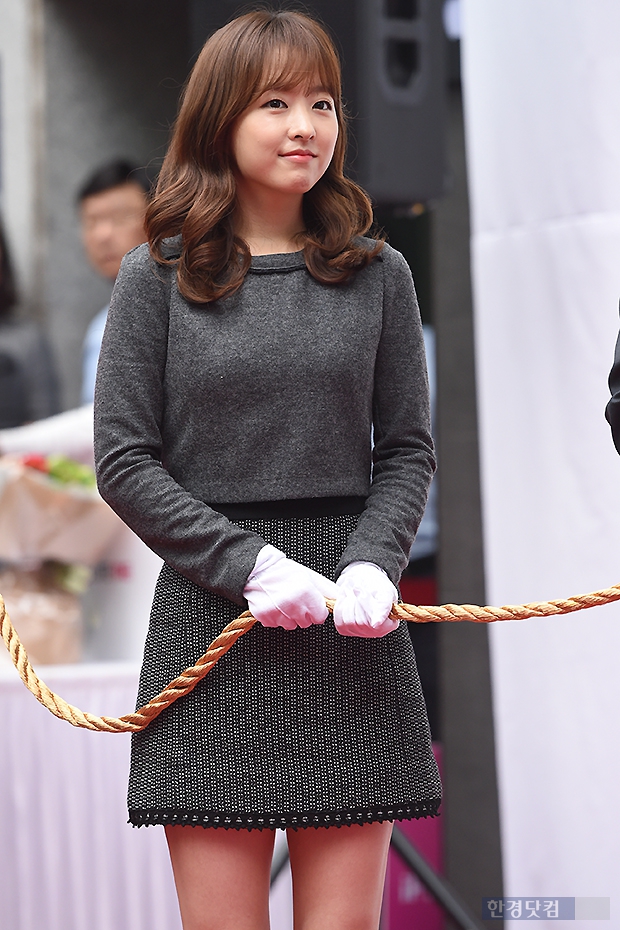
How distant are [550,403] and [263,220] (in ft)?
2.54

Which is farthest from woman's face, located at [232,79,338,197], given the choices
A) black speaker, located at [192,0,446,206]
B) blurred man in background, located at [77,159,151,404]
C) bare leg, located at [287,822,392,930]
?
blurred man in background, located at [77,159,151,404]

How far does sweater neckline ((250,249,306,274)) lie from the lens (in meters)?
1.18

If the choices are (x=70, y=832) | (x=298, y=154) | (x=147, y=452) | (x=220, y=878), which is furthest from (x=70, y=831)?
(x=298, y=154)

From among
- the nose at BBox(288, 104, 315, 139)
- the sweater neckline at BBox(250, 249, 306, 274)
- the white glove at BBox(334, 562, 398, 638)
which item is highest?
the nose at BBox(288, 104, 315, 139)

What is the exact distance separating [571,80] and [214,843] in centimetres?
130

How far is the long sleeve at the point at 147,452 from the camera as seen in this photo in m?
1.09

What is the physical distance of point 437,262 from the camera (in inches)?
122

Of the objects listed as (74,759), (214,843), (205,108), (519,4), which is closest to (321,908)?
(214,843)

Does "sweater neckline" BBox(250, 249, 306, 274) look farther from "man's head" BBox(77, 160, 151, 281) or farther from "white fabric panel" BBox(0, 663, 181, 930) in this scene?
"man's head" BBox(77, 160, 151, 281)

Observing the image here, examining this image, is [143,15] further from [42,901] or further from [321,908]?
[321,908]

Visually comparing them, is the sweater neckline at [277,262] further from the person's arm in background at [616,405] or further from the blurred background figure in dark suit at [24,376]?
the blurred background figure in dark suit at [24,376]

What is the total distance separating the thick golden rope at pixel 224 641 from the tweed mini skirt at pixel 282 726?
0.08 ft

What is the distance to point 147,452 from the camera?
3.72 feet

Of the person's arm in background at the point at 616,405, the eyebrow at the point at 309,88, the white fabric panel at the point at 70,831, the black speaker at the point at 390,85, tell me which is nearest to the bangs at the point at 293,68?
the eyebrow at the point at 309,88
